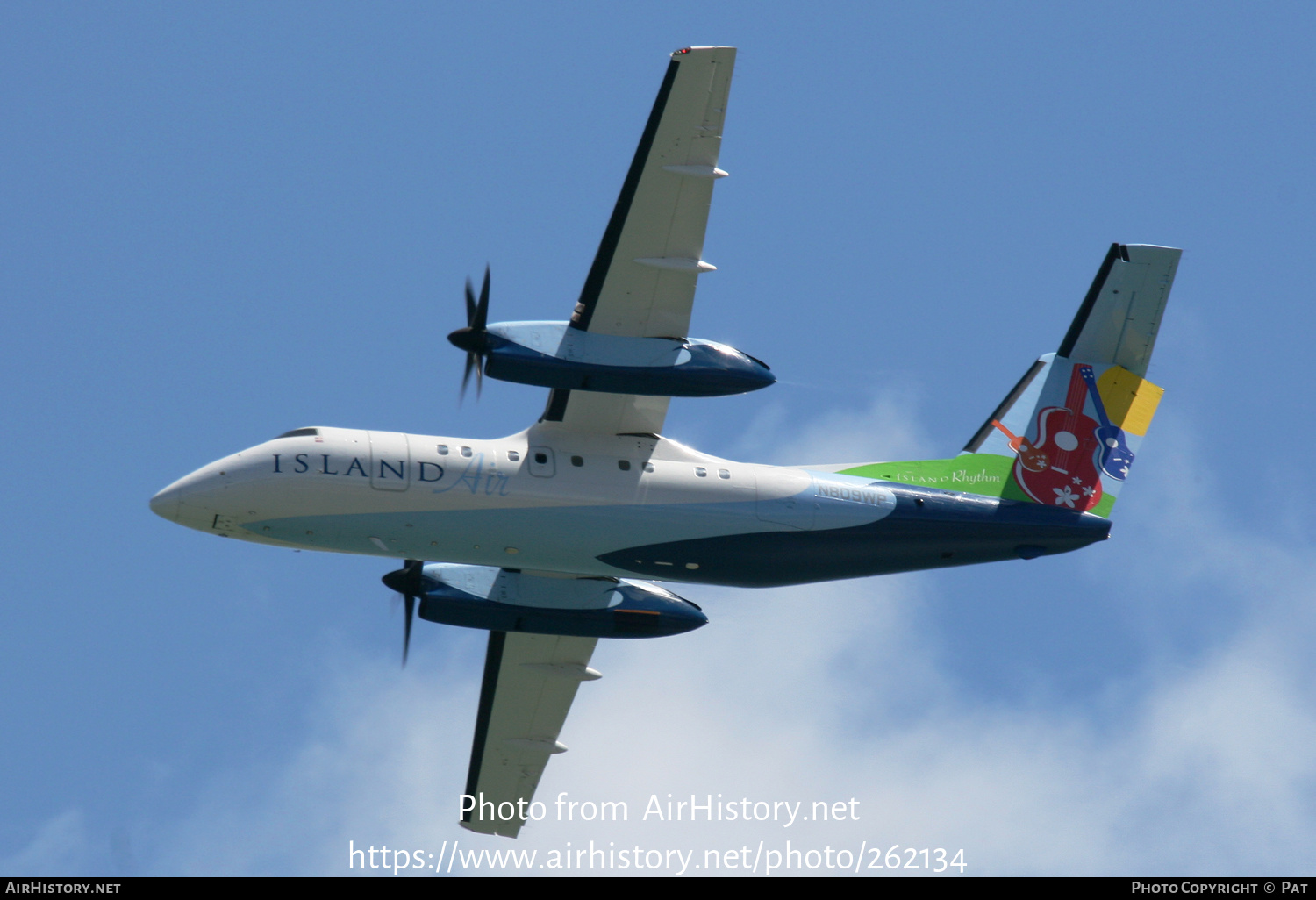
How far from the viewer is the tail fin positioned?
66.2ft

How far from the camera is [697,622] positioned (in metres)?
20.5

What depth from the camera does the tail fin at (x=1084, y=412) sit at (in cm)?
2019

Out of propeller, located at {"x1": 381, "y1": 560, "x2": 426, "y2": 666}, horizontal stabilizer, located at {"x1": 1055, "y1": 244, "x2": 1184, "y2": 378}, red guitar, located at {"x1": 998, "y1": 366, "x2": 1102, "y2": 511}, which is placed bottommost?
propeller, located at {"x1": 381, "y1": 560, "x2": 426, "y2": 666}

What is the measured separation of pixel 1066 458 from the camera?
20.7 m

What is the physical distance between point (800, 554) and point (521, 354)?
4473 mm

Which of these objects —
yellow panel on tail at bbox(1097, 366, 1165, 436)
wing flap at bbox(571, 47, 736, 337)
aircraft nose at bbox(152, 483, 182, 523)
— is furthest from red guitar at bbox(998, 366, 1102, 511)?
aircraft nose at bbox(152, 483, 182, 523)

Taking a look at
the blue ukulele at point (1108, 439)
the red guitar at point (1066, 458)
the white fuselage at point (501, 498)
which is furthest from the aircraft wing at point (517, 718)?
the blue ukulele at point (1108, 439)

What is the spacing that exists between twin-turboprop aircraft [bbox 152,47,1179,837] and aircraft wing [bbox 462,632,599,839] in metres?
0.22

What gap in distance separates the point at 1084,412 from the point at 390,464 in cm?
972

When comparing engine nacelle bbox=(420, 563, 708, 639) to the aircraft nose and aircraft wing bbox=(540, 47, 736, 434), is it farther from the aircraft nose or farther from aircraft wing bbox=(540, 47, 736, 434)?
the aircraft nose

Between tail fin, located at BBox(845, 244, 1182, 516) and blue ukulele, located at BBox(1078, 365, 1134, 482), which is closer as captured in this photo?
tail fin, located at BBox(845, 244, 1182, 516)

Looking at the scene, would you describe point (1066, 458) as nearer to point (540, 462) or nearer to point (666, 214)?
point (666, 214)
